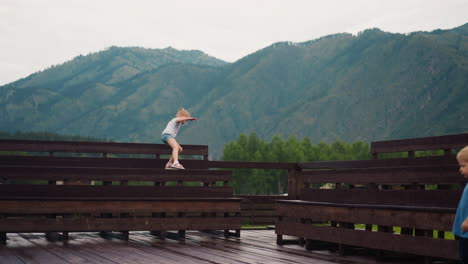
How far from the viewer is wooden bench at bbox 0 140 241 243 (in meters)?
8.85

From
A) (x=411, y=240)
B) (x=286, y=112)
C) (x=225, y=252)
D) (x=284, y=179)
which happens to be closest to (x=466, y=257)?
(x=411, y=240)

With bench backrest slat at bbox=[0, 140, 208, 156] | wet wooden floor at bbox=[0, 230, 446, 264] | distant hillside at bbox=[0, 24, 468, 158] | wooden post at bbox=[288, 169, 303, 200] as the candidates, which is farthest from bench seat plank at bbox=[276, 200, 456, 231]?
distant hillside at bbox=[0, 24, 468, 158]

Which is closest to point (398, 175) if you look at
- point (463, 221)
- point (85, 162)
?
point (463, 221)

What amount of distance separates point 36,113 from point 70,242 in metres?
200

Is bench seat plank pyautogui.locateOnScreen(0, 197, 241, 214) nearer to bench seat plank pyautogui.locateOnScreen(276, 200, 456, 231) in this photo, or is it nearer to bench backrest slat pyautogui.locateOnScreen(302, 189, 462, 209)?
bench seat plank pyautogui.locateOnScreen(276, 200, 456, 231)

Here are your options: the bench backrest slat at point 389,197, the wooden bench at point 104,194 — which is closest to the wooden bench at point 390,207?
the bench backrest slat at point 389,197

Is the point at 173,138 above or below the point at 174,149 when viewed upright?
above

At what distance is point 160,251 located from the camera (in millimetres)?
7707

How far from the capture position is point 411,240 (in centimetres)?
621

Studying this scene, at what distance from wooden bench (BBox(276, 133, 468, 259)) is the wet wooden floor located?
1.11ft

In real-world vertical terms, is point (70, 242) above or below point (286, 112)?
below

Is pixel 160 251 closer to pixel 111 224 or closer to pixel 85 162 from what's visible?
pixel 111 224

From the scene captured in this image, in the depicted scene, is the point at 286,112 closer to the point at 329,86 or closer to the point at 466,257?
the point at 329,86

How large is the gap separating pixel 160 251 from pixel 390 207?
316 cm
